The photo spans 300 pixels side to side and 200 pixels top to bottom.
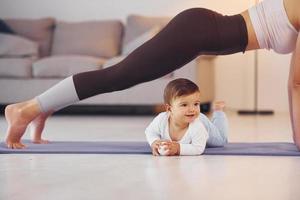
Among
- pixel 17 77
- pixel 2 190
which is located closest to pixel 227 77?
pixel 17 77

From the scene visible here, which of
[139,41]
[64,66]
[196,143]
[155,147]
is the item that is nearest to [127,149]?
[155,147]

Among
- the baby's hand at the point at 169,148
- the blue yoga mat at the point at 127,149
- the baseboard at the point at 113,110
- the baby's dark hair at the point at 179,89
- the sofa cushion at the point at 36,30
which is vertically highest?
the sofa cushion at the point at 36,30

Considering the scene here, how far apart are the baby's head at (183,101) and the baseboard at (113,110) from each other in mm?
2518

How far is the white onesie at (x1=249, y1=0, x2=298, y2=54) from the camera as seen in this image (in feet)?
6.16

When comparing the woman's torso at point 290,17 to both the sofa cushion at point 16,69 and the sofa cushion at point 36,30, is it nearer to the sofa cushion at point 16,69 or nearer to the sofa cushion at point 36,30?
the sofa cushion at point 16,69

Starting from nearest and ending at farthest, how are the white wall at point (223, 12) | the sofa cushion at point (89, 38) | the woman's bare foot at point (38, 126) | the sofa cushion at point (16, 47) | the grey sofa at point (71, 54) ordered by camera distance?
the woman's bare foot at point (38, 126)
the grey sofa at point (71, 54)
the sofa cushion at point (16, 47)
the sofa cushion at point (89, 38)
the white wall at point (223, 12)

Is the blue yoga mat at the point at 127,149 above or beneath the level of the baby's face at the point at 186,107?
beneath

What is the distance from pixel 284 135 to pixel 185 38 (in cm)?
113

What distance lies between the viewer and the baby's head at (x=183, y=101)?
1977 mm

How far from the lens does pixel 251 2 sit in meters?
4.61

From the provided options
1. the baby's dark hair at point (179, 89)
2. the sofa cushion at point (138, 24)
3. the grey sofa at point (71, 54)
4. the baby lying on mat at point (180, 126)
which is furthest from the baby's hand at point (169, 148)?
the sofa cushion at point (138, 24)

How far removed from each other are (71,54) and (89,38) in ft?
0.65

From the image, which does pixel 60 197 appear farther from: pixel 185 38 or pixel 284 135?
pixel 284 135

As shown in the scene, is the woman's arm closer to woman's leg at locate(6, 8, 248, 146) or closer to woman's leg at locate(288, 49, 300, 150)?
woman's leg at locate(288, 49, 300, 150)
